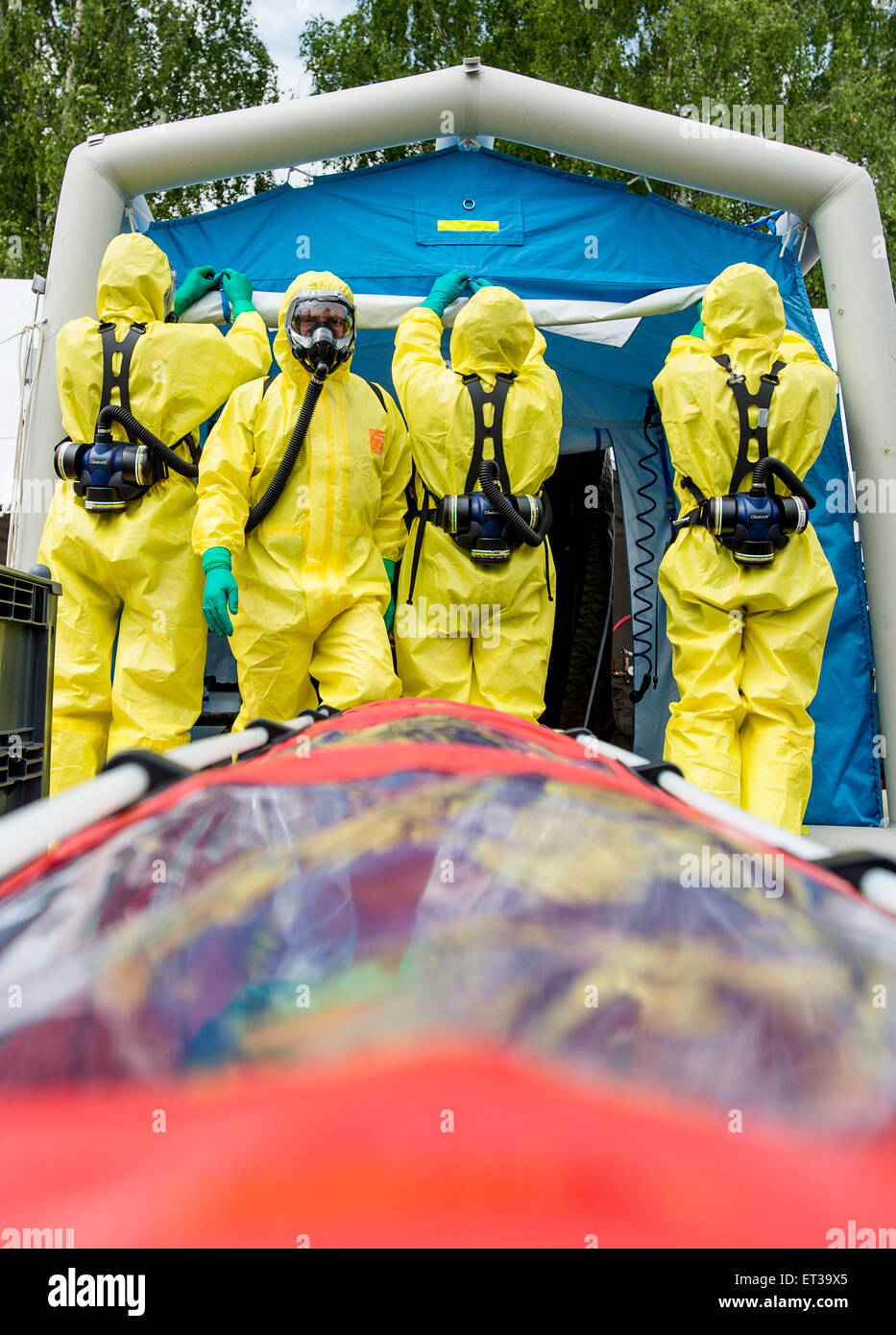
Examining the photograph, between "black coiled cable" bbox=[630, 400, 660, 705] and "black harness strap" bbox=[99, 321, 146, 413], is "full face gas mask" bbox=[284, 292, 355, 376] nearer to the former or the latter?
"black harness strap" bbox=[99, 321, 146, 413]

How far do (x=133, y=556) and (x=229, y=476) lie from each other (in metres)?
0.57

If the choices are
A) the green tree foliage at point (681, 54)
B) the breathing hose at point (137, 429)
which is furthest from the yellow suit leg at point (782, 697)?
the green tree foliage at point (681, 54)

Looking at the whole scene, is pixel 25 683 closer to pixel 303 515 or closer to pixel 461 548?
pixel 303 515

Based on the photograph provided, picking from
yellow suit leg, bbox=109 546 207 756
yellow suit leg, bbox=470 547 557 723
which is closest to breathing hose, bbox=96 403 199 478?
yellow suit leg, bbox=109 546 207 756

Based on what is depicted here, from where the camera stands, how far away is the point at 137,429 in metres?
3.46

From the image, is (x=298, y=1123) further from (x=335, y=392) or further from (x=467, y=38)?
(x=467, y=38)

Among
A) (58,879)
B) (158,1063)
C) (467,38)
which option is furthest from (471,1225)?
(467,38)

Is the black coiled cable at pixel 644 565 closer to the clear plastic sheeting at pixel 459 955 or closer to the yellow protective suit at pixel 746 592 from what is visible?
the yellow protective suit at pixel 746 592

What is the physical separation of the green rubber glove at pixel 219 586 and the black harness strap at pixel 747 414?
185 centimetres

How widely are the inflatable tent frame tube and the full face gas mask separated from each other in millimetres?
1501

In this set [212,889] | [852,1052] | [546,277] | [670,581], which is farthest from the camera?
[546,277]

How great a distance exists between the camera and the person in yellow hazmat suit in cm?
320
